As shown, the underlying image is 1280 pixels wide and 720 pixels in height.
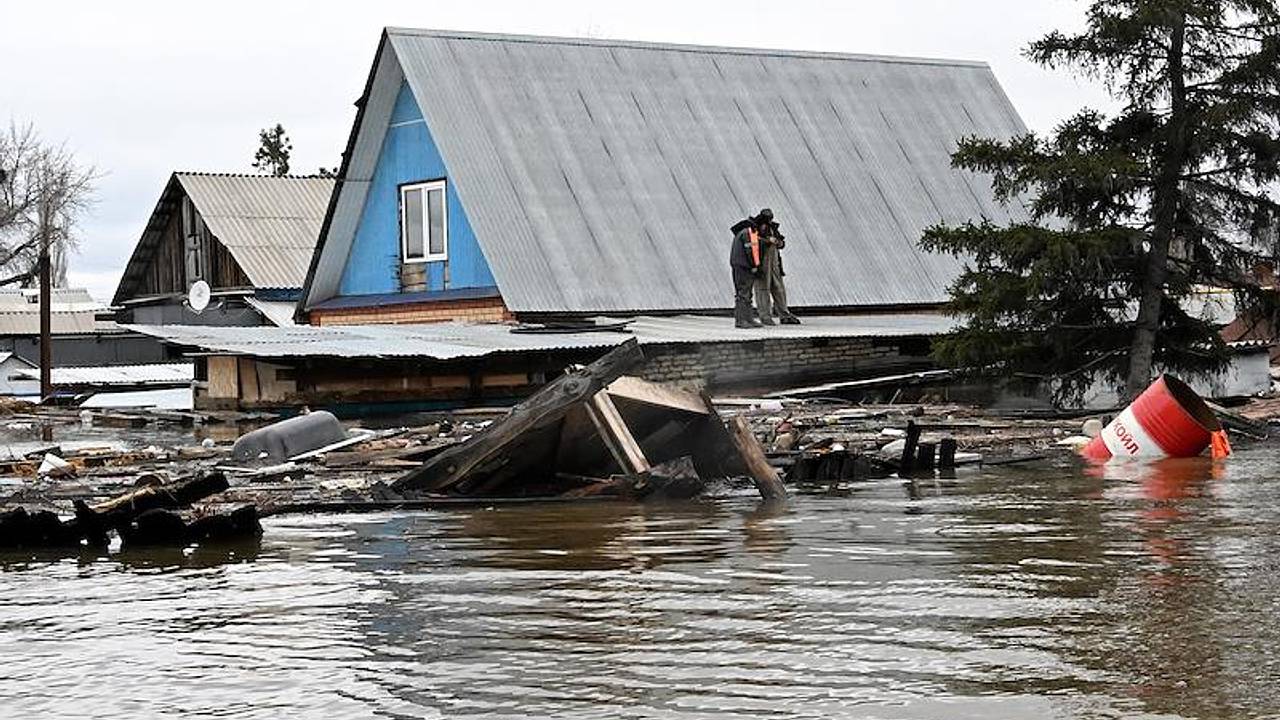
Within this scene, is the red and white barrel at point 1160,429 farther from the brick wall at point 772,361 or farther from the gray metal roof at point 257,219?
the gray metal roof at point 257,219

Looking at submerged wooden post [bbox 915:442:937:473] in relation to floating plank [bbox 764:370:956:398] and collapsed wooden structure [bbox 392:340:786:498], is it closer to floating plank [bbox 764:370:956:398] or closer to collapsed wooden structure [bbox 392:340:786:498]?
collapsed wooden structure [bbox 392:340:786:498]

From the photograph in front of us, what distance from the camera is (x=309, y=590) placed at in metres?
8.45

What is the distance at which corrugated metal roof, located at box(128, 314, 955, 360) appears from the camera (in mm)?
21952

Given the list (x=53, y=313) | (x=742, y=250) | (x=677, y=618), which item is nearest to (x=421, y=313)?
(x=742, y=250)

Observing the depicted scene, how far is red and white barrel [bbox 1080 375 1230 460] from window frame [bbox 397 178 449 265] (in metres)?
14.9

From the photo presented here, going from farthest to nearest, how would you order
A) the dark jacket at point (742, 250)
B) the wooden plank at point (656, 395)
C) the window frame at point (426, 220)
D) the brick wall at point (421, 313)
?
the window frame at point (426, 220)
the brick wall at point (421, 313)
the dark jacket at point (742, 250)
the wooden plank at point (656, 395)

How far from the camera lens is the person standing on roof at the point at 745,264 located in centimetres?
2519

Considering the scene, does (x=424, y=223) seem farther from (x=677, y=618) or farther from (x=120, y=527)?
(x=677, y=618)

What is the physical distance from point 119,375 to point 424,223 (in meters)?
10.8

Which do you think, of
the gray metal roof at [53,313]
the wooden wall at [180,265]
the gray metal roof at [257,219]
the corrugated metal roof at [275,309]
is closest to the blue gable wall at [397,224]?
the corrugated metal roof at [275,309]

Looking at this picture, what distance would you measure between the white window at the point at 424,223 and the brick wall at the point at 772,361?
5700 millimetres

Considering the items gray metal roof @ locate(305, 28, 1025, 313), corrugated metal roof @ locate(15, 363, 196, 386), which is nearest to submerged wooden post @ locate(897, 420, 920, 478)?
gray metal roof @ locate(305, 28, 1025, 313)

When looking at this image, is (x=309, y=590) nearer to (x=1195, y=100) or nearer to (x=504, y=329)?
(x=1195, y=100)

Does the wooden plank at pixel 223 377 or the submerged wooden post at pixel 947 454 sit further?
the wooden plank at pixel 223 377
